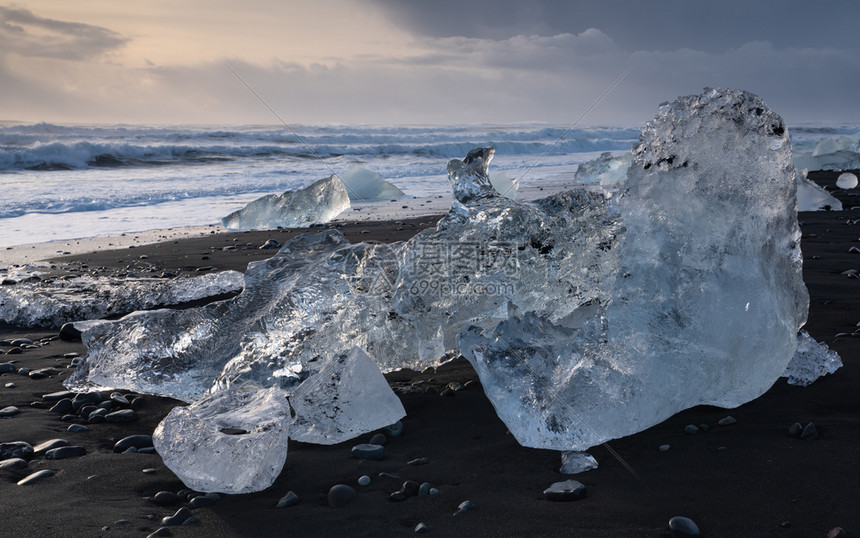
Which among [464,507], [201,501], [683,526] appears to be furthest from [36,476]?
[683,526]

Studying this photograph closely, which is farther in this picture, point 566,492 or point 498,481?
point 498,481

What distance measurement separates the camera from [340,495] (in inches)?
72.9

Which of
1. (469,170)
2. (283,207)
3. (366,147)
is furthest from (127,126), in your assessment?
(469,170)

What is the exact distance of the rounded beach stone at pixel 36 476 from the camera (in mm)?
1999

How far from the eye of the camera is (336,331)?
2863 mm

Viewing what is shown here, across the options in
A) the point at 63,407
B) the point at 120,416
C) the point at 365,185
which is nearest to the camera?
the point at 120,416

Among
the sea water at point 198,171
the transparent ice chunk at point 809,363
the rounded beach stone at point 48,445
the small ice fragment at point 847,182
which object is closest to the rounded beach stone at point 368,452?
the rounded beach stone at point 48,445

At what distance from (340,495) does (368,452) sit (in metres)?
0.31

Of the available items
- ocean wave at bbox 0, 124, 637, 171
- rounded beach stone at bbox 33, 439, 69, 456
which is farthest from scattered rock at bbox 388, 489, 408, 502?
ocean wave at bbox 0, 124, 637, 171

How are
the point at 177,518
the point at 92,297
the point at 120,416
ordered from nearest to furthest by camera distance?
the point at 177,518
the point at 120,416
the point at 92,297

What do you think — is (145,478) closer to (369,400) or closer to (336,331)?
(369,400)

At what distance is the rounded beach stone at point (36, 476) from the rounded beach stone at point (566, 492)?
4.87 ft

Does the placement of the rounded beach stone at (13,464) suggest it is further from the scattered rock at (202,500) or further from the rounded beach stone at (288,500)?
the rounded beach stone at (288,500)

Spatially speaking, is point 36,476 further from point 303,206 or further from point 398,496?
point 303,206
